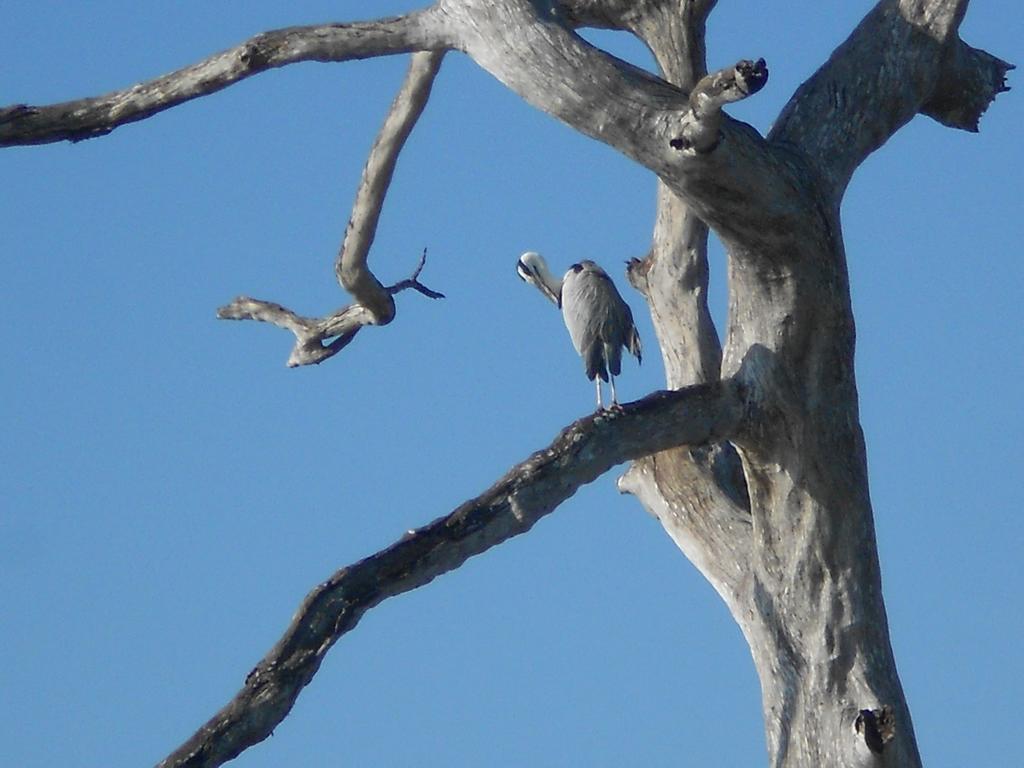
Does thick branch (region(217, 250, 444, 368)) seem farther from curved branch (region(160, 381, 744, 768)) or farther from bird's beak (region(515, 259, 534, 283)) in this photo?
curved branch (region(160, 381, 744, 768))

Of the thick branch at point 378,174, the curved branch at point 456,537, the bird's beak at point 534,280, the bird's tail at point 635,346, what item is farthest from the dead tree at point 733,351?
the bird's beak at point 534,280

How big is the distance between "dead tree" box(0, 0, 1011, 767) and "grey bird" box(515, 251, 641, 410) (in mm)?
1029

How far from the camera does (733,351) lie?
23.3ft

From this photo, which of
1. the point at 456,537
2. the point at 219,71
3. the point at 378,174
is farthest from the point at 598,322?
the point at 456,537

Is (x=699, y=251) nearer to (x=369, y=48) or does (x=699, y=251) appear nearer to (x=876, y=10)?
(x=876, y=10)

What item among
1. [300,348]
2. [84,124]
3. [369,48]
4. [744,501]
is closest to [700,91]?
[369,48]

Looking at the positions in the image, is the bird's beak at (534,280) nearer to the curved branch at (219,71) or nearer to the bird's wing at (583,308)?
the bird's wing at (583,308)

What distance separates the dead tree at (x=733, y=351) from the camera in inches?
253

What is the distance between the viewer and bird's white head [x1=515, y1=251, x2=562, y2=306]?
33.5 ft

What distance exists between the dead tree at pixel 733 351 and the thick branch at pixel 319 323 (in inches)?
94.1

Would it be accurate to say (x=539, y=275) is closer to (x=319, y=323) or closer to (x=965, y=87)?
(x=319, y=323)

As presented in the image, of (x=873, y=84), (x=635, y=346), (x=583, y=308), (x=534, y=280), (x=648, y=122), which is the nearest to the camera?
(x=648, y=122)

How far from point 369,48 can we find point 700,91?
5.50 ft

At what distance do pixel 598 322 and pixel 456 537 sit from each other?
2917 mm
